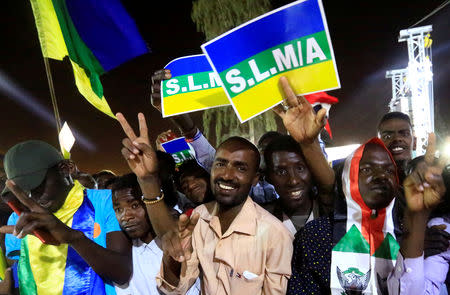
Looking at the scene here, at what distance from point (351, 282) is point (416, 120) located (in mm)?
12830

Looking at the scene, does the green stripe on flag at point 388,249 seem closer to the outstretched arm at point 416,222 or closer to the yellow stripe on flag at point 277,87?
the outstretched arm at point 416,222

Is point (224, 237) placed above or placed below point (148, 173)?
below

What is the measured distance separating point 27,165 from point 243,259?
1.50 m

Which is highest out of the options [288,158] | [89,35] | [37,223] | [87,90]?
[89,35]

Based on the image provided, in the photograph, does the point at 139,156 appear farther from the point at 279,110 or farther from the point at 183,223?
the point at 279,110

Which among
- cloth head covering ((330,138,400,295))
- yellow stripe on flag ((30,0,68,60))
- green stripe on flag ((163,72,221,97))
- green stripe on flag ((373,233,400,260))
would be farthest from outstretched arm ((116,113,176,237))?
yellow stripe on flag ((30,0,68,60))

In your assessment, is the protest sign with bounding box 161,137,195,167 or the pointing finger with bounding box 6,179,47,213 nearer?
the pointing finger with bounding box 6,179,47,213

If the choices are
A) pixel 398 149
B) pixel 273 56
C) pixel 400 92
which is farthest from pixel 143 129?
pixel 400 92

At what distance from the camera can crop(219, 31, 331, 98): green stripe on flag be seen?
6.66 ft

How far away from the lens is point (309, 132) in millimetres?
2209

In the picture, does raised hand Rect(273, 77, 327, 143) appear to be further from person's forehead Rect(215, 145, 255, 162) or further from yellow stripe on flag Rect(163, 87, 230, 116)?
yellow stripe on flag Rect(163, 87, 230, 116)

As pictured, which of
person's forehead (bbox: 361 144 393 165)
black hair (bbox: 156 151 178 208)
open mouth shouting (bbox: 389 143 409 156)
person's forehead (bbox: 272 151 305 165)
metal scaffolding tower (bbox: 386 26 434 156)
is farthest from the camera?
metal scaffolding tower (bbox: 386 26 434 156)

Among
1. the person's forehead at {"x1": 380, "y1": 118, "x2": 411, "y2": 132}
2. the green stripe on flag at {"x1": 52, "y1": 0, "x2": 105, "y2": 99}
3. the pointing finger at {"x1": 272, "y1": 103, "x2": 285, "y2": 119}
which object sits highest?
the green stripe on flag at {"x1": 52, "y1": 0, "x2": 105, "y2": 99}

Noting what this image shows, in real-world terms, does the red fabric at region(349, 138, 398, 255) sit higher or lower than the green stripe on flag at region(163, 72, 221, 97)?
lower
